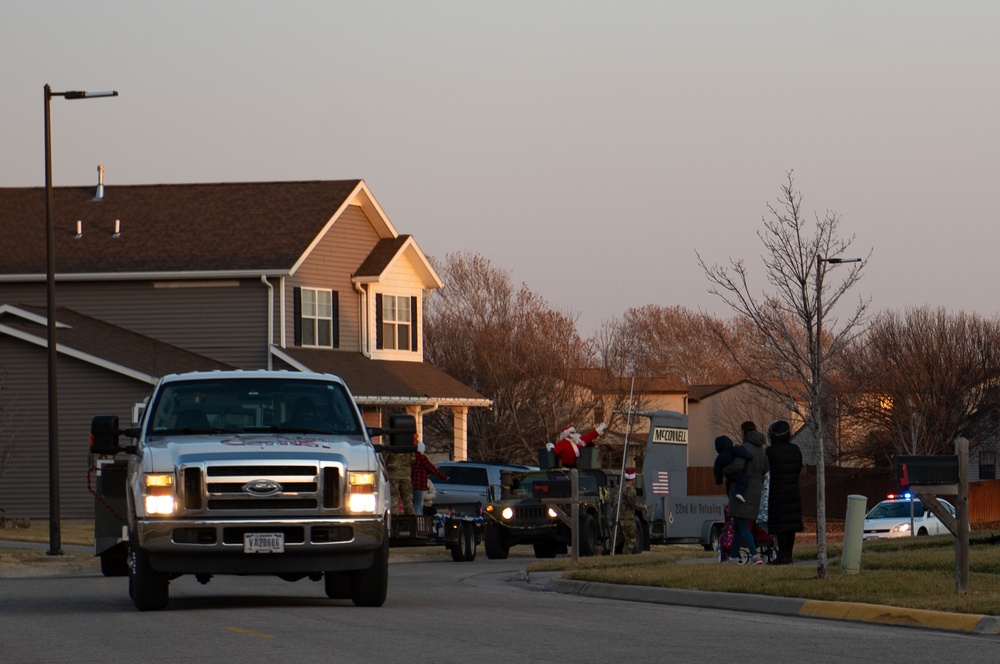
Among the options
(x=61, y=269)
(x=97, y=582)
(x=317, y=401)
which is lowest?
(x=97, y=582)

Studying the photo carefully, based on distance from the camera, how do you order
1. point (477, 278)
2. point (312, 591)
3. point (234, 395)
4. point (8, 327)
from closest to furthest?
point (234, 395) → point (312, 591) → point (8, 327) → point (477, 278)

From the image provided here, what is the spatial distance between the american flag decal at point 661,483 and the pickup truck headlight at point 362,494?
16131mm

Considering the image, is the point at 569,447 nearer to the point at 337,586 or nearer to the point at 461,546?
the point at 461,546

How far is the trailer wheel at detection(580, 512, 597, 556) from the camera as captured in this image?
27.2 meters

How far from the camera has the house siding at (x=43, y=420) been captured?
3825 centimetres

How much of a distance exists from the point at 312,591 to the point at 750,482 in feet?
18.8

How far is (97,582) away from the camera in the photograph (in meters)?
21.1

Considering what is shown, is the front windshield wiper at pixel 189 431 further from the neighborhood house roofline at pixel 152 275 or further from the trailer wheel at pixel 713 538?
the neighborhood house roofline at pixel 152 275

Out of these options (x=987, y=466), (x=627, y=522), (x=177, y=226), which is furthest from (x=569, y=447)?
(x=987, y=466)

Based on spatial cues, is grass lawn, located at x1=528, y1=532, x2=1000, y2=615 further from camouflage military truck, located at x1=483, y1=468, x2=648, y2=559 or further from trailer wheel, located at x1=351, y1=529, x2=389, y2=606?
trailer wheel, located at x1=351, y1=529, x2=389, y2=606

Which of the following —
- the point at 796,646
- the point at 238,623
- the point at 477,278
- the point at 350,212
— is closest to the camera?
the point at 796,646

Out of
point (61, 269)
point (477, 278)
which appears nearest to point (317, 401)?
point (61, 269)

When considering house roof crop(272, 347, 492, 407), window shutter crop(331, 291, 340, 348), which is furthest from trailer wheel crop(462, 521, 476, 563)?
window shutter crop(331, 291, 340, 348)

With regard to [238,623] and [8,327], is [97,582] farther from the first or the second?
[8,327]
